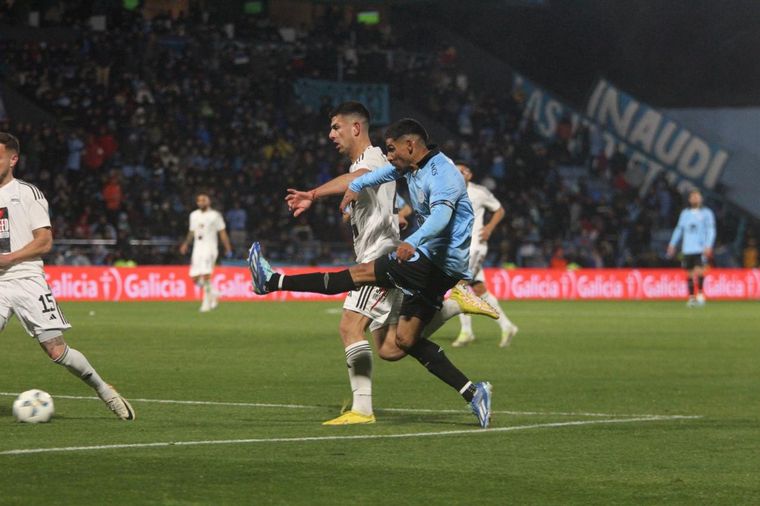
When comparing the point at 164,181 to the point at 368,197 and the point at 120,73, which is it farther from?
the point at 368,197

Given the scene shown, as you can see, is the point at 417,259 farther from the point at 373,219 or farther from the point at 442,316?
the point at 442,316

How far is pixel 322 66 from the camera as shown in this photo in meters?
44.4

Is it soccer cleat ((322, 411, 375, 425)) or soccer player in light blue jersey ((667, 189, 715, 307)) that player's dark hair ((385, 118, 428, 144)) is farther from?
soccer player in light blue jersey ((667, 189, 715, 307))

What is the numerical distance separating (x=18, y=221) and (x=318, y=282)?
7.30ft

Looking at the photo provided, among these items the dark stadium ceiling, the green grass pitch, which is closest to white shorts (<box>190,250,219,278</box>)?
the green grass pitch

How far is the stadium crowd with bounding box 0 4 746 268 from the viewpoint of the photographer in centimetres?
3684

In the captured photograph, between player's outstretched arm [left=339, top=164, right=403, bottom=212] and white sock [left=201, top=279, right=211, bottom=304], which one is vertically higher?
player's outstretched arm [left=339, top=164, right=403, bottom=212]

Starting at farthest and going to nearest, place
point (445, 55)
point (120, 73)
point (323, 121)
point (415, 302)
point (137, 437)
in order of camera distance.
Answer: point (445, 55), point (323, 121), point (120, 73), point (415, 302), point (137, 437)

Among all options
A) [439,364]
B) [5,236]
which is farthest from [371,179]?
[5,236]

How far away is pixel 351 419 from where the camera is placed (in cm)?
1038

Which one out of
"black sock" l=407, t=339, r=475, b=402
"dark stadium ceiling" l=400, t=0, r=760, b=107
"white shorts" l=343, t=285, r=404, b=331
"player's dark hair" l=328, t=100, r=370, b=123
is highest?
"dark stadium ceiling" l=400, t=0, r=760, b=107

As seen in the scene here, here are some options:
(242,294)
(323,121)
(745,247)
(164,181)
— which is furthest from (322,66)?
(745,247)

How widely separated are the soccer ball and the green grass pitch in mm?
222

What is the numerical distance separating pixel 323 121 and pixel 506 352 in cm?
2511
